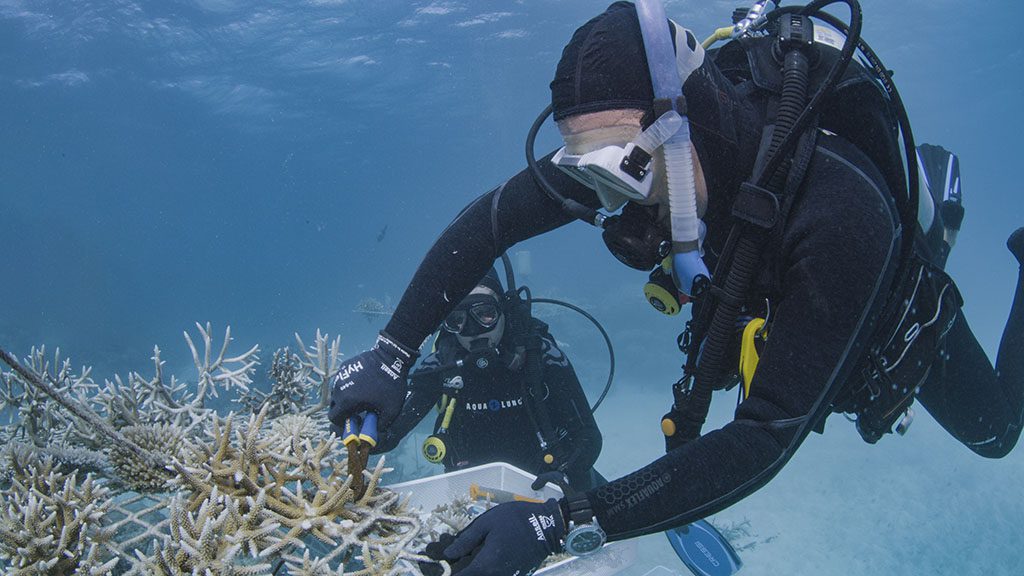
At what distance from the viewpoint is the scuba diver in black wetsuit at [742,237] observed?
185 cm

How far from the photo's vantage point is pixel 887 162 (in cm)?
213

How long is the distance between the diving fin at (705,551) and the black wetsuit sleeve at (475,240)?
6.68 feet

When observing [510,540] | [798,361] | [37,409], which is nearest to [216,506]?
[510,540]

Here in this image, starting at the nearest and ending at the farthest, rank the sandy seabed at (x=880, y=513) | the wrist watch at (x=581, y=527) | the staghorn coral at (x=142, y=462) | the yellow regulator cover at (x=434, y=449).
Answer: the wrist watch at (x=581, y=527), the staghorn coral at (x=142, y=462), the yellow regulator cover at (x=434, y=449), the sandy seabed at (x=880, y=513)

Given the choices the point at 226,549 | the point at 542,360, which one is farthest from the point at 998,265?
the point at 226,549

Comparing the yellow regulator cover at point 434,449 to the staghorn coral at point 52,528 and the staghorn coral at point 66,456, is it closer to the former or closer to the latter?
the staghorn coral at point 66,456

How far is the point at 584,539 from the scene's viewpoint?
78.7 inches

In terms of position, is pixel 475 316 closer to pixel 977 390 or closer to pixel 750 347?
pixel 750 347

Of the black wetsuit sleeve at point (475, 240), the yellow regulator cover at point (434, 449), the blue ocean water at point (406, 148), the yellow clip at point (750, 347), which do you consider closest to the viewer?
the yellow clip at point (750, 347)

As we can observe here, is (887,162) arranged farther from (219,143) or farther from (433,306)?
(219,143)

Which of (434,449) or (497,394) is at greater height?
(497,394)

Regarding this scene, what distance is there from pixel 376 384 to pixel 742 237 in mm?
1768

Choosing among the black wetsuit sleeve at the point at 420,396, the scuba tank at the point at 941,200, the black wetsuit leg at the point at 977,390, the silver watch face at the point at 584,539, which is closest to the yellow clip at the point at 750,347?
the silver watch face at the point at 584,539

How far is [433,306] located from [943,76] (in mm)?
56155
